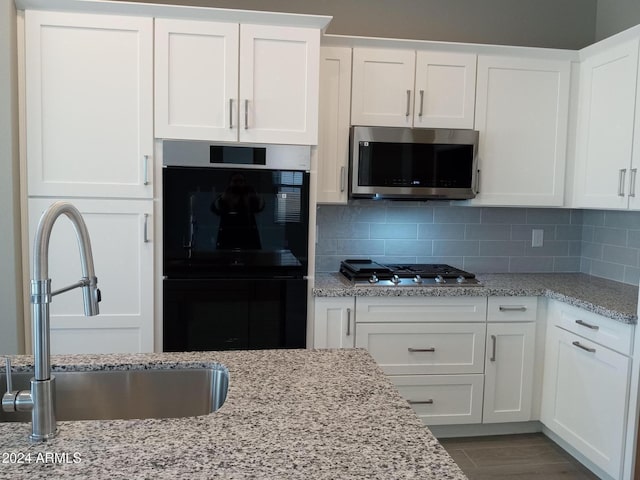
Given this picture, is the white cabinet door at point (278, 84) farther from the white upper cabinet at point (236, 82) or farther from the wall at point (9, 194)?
the wall at point (9, 194)

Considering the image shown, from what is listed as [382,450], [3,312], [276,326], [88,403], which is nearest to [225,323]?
[276,326]

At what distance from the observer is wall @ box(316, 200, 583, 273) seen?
331 cm

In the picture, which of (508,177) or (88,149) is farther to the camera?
(508,177)

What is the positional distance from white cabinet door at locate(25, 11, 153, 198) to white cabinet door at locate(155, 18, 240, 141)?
0.06 m

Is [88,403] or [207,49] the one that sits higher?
[207,49]

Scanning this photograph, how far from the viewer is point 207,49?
2562mm

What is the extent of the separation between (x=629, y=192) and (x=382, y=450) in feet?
7.73

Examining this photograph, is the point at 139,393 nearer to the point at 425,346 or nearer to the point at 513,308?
the point at 425,346

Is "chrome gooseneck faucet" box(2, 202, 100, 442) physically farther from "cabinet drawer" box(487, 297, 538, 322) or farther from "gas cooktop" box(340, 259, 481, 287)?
"cabinet drawer" box(487, 297, 538, 322)

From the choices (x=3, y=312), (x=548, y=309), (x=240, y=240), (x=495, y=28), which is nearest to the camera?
(x=3, y=312)

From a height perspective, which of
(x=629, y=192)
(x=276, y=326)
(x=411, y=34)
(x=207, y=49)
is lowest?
(x=276, y=326)

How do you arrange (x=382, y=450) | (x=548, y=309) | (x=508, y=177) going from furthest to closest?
(x=508, y=177)
(x=548, y=309)
(x=382, y=450)

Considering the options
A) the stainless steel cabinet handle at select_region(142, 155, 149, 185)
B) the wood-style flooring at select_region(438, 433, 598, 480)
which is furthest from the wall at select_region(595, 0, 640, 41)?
the stainless steel cabinet handle at select_region(142, 155, 149, 185)

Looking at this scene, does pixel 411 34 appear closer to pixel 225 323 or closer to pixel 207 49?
pixel 207 49
